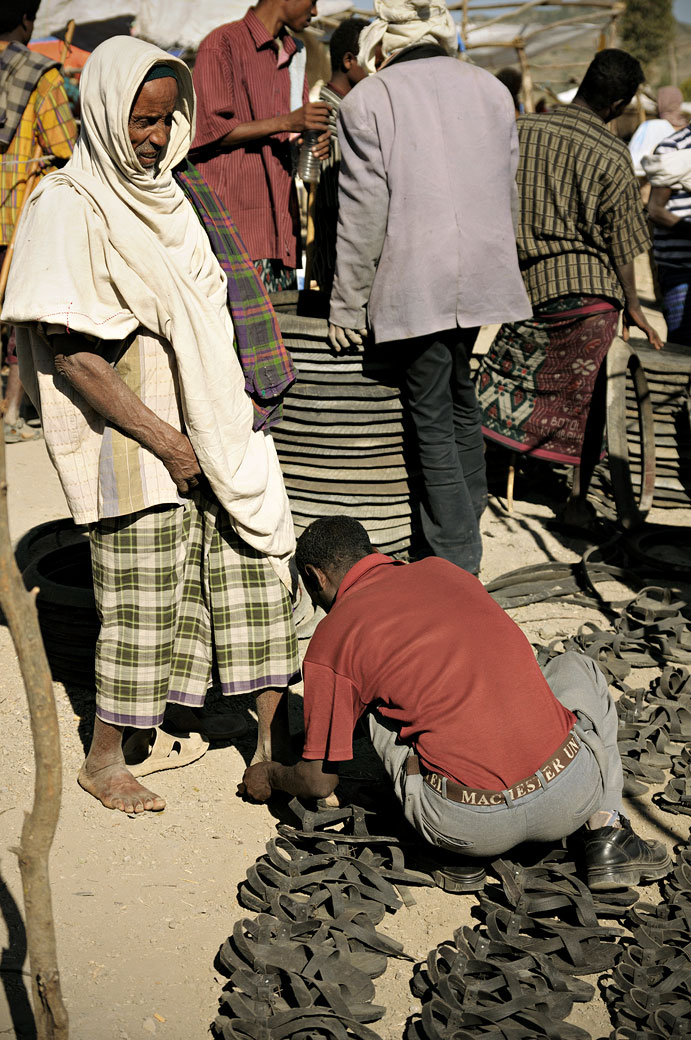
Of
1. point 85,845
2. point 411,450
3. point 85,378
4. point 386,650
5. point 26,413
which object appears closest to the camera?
point 386,650

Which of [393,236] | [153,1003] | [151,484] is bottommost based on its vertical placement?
[153,1003]

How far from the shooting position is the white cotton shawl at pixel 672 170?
5.59 meters

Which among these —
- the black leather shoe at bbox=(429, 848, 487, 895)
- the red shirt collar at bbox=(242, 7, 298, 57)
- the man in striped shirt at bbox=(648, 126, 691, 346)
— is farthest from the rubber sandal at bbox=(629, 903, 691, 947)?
the man in striped shirt at bbox=(648, 126, 691, 346)

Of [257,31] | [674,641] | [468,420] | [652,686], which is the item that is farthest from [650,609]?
[257,31]

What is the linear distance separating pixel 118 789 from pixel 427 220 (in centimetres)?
219

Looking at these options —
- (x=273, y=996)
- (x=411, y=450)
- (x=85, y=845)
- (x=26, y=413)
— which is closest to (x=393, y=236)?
(x=411, y=450)

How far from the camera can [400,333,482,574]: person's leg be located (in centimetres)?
378

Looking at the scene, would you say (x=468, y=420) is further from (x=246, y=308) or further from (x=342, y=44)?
(x=342, y=44)

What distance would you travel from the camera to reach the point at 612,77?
461 centimetres

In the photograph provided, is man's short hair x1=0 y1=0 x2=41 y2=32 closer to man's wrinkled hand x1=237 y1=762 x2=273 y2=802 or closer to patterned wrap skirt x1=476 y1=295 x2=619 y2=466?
patterned wrap skirt x1=476 y1=295 x2=619 y2=466

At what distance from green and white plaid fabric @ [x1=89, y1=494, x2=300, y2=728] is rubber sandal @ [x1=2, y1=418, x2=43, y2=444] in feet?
11.4

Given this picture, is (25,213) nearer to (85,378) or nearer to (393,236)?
(85,378)

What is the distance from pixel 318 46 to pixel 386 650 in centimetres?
958

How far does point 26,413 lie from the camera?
21.2 ft
